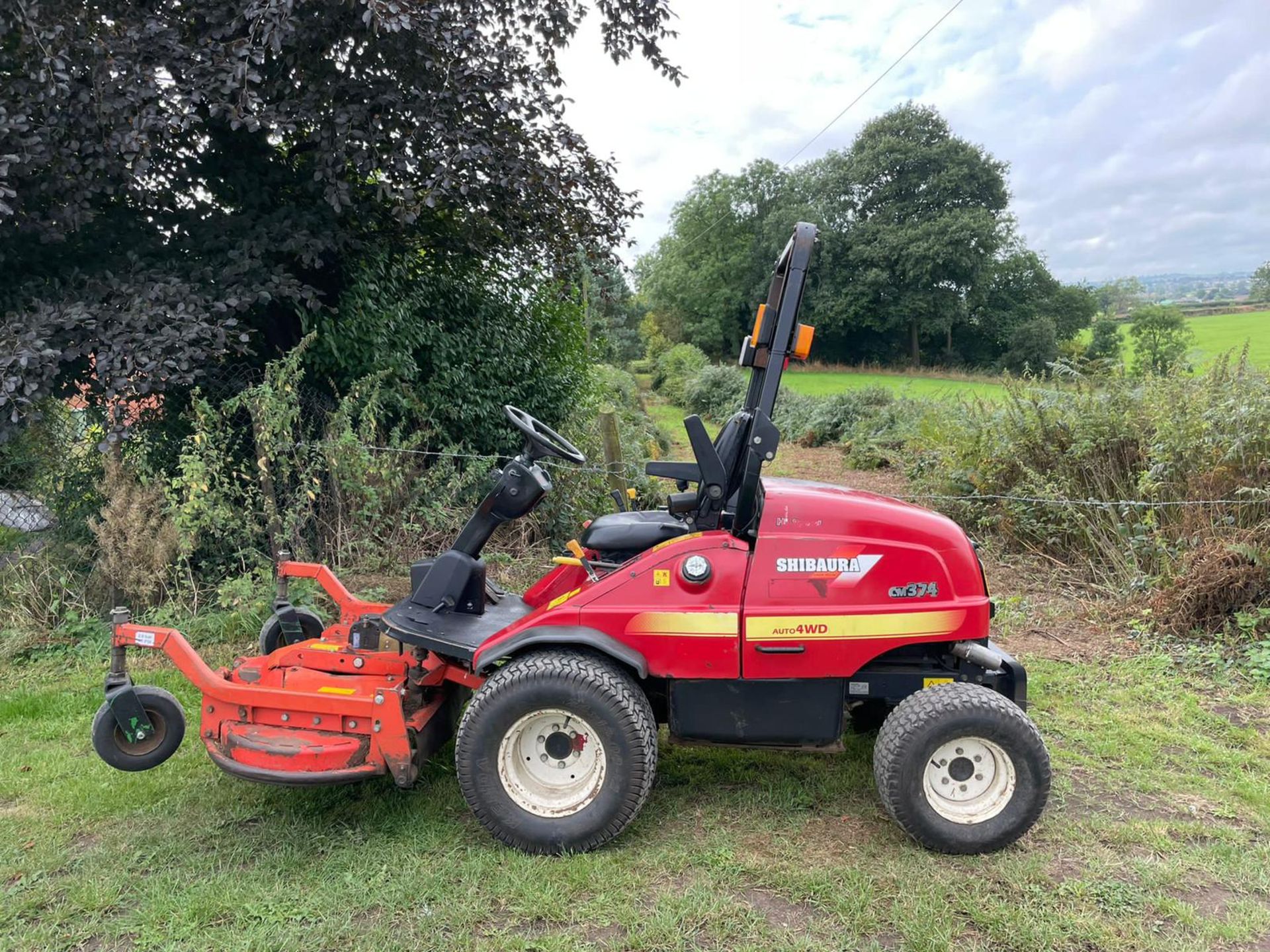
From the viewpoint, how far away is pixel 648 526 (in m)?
3.47

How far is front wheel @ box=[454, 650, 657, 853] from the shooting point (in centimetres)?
310

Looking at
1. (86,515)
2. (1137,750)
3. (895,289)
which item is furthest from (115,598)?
(895,289)

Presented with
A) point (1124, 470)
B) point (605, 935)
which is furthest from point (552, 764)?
point (1124, 470)

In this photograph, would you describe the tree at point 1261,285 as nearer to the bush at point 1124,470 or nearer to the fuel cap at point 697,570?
the bush at point 1124,470

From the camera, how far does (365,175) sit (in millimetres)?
5461

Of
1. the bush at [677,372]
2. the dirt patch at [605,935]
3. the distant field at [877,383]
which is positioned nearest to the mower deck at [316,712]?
the dirt patch at [605,935]

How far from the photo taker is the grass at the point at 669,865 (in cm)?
272

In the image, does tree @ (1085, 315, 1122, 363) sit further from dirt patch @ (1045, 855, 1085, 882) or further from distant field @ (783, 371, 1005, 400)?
dirt patch @ (1045, 855, 1085, 882)

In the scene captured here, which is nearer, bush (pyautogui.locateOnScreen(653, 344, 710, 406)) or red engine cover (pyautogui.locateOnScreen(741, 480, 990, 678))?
red engine cover (pyautogui.locateOnScreen(741, 480, 990, 678))

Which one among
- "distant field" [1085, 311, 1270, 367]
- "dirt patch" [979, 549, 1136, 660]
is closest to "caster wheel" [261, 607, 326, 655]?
"dirt patch" [979, 549, 1136, 660]

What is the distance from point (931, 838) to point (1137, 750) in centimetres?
150

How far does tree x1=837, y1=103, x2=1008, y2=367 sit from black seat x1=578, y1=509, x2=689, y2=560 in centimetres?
3311

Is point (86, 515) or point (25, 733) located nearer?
point (25, 733)

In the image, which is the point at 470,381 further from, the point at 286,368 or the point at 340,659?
the point at 340,659
